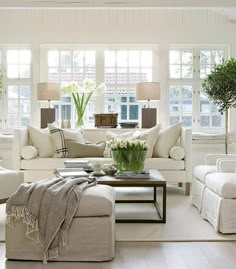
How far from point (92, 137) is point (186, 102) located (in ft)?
5.88

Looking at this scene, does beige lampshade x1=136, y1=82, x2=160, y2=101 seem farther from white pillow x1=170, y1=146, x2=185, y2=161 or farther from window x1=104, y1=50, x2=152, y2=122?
white pillow x1=170, y1=146, x2=185, y2=161

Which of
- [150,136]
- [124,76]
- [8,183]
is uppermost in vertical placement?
[124,76]

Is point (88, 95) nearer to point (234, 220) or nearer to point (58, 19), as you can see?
point (58, 19)

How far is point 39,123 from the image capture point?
7.58 m

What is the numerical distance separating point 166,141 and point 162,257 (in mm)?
3013

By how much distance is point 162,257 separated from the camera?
11.5 ft

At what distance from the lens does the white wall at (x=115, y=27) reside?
7.47m

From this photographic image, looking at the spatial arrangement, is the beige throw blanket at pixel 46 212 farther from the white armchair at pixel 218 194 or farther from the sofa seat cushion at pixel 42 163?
the sofa seat cushion at pixel 42 163

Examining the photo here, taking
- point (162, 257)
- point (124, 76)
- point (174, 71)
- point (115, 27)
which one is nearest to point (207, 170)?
point (162, 257)

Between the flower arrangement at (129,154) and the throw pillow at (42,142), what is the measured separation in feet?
6.02

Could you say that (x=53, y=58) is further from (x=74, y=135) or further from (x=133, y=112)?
(x=74, y=135)

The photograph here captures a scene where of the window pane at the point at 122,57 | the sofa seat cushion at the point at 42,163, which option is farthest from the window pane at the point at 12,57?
the sofa seat cushion at the point at 42,163

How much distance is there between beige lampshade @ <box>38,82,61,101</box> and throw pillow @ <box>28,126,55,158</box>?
0.76m

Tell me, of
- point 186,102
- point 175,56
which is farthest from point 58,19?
point 186,102
